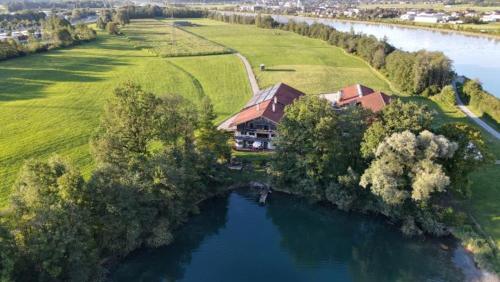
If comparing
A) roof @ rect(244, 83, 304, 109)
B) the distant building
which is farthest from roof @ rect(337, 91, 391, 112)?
the distant building

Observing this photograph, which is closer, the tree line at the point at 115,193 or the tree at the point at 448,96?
the tree line at the point at 115,193

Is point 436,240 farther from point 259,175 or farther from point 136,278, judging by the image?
point 136,278

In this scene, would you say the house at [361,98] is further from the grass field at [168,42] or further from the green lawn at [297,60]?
the grass field at [168,42]

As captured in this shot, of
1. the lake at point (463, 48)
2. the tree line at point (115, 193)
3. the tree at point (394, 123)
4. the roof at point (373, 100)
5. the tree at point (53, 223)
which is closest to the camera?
the tree at point (53, 223)

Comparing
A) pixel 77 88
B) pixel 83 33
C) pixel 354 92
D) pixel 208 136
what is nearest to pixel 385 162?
pixel 208 136

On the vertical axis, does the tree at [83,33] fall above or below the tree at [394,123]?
above

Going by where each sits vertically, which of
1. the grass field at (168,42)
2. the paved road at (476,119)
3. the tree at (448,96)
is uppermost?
the grass field at (168,42)

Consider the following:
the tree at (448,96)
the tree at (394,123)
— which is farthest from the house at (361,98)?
the tree at (448,96)

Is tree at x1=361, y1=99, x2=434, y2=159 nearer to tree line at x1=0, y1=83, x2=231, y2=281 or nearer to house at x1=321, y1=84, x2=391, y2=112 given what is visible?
tree line at x1=0, y1=83, x2=231, y2=281
